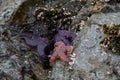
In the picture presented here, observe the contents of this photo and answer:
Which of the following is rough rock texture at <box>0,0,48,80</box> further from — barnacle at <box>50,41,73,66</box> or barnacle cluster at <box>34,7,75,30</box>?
barnacle cluster at <box>34,7,75,30</box>

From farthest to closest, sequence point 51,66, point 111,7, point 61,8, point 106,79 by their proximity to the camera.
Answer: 1. point 61,8
2. point 111,7
3. point 51,66
4. point 106,79

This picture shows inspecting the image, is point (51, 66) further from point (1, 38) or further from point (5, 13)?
point (5, 13)

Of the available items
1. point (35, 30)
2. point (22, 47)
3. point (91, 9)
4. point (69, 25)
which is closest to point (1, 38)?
point (22, 47)

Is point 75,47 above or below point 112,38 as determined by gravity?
below

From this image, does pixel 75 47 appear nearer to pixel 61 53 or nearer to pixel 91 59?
pixel 61 53

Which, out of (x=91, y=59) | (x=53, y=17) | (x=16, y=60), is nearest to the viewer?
(x=91, y=59)

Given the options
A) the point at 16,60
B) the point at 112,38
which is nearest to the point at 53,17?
the point at 16,60

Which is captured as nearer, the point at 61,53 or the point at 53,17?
the point at 61,53
